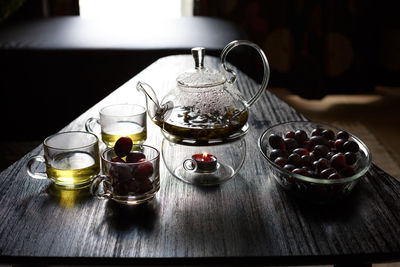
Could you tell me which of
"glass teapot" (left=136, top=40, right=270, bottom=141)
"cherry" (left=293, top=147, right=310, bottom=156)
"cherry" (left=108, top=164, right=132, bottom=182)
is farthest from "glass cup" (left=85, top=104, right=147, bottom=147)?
"cherry" (left=293, top=147, right=310, bottom=156)

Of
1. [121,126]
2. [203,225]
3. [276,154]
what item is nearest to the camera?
[203,225]

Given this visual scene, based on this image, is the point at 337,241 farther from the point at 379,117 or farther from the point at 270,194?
the point at 379,117

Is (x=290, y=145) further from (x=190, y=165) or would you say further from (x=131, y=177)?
(x=131, y=177)

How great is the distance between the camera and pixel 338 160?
0.70 meters

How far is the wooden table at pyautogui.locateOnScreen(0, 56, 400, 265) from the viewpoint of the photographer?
57 centimetres

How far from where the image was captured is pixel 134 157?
712 mm

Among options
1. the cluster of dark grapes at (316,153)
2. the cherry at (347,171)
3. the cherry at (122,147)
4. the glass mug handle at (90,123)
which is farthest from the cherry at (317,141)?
the glass mug handle at (90,123)

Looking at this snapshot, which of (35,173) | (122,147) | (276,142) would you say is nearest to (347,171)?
(276,142)

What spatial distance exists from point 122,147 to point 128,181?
7 centimetres

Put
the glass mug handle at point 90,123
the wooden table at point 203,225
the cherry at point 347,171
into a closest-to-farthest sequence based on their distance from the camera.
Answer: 1. the wooden table at point 203,225
2. the cherry at point 347,171
3. the glass mug handle at point 90,123

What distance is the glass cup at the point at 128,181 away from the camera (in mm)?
662

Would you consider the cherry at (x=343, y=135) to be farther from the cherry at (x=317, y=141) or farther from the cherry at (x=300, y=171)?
the cherry at (x=300, y=171)

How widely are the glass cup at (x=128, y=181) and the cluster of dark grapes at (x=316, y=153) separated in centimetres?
21

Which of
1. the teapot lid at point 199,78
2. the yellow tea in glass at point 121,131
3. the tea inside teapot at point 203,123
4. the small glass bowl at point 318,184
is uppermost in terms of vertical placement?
the teapot lid at point 199,78
